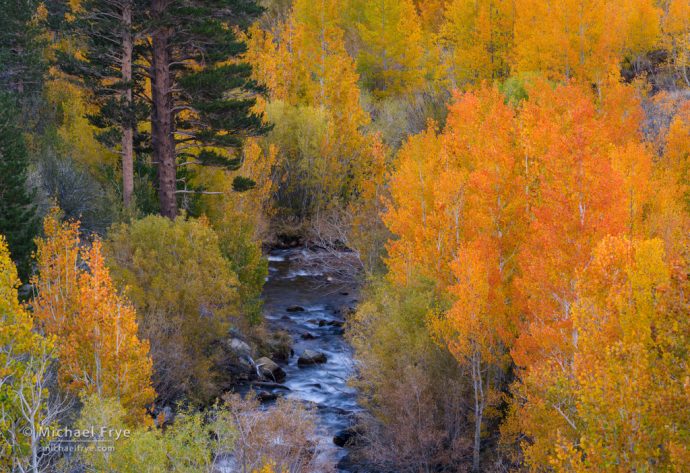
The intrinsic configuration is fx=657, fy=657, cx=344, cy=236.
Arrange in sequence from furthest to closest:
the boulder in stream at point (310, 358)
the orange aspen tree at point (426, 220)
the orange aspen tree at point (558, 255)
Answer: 1. the boulder in stream at point (310, 358)
2. the orange aspen tree at point (426, 220)
3. the orange aspen tree at point (558, 255)

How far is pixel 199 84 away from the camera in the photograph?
25.5 m

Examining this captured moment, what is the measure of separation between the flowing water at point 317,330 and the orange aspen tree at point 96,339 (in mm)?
6757

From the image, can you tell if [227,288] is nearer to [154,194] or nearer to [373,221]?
[154,194]

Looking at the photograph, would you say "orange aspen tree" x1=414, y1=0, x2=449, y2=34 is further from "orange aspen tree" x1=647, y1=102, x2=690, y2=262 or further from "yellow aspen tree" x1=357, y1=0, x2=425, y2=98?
"orange aspen tree" x1=647, y1=102, x2=690, y2=262

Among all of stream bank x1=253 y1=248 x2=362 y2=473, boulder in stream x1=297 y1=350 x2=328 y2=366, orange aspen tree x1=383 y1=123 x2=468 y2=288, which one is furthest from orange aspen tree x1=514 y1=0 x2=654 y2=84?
boulder in stream x1=297 y1=350 x2=328 y2=366

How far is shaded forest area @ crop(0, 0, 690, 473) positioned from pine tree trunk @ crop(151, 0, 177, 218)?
3.4 inches

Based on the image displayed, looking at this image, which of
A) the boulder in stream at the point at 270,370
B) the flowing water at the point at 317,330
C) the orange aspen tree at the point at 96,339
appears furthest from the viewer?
the boulder in stream at the point at 270,370

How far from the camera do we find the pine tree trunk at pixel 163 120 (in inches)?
997

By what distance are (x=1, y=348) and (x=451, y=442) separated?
12727 mm

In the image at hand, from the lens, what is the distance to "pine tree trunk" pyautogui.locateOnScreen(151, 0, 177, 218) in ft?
83.0

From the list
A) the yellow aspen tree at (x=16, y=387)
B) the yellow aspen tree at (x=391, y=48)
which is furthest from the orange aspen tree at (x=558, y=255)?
the yellow aspen tree at (x=391, y=48)

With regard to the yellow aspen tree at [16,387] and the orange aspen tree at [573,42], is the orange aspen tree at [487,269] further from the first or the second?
the orange aspen tree at [573,42]

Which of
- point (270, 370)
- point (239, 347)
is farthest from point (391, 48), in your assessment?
point (270, 370)

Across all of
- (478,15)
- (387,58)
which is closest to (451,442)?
(478,15)
